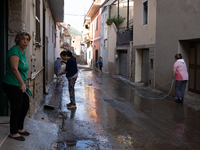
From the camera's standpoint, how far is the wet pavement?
4195 mm

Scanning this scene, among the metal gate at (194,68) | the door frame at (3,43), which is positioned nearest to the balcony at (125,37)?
the metal gate at (194,68)

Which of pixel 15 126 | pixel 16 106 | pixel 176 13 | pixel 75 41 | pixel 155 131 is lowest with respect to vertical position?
pixel 155 131

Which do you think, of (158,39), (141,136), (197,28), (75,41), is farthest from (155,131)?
(75,41)

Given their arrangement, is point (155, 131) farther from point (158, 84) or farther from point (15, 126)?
point (158, 84)

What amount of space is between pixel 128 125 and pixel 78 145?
1.67 m

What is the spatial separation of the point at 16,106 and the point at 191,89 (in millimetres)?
7569

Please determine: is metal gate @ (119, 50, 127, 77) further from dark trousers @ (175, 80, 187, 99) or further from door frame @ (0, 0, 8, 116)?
door frame @ (0, 0, 8, 116)

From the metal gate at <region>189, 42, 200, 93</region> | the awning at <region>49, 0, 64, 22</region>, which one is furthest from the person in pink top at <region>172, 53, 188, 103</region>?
the awning at <region>49, 0, 64, 22</region>

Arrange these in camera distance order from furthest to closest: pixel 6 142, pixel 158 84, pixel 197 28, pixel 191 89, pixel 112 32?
pixel 112 32 < pixel 158 84 < pixel 191 89 < pixel 197 28 < pixel 6 142

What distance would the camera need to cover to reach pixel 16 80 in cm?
367

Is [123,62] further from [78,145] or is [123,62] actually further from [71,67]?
[78,145]

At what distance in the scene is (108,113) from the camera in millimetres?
6598

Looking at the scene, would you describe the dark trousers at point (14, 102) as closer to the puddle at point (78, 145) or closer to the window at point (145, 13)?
the puddle at point (78, 145)

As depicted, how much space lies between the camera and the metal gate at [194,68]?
8.99 meters
